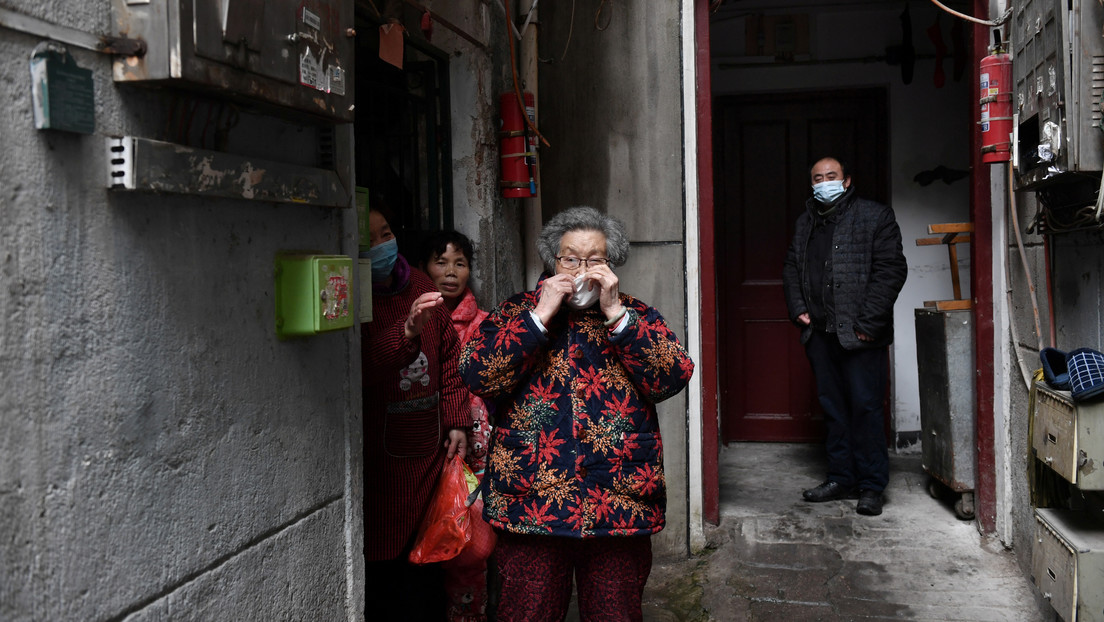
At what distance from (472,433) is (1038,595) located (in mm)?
2546

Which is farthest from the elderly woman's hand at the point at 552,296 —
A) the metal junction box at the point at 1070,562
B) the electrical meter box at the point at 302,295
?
the metal junction box at the point at 1070,562

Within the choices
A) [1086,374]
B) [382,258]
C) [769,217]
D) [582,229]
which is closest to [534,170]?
[382,258]

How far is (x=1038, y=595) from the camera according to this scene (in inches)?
153

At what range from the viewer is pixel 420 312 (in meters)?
2.83

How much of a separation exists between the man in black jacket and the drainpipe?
1709 millimetres

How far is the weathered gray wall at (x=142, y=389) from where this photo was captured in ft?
4.97

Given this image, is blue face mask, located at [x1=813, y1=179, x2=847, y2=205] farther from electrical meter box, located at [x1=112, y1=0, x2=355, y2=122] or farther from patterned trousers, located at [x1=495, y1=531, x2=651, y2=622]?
electrical meter box, located at [x1=112, y1=0, x2=355, y2=122]

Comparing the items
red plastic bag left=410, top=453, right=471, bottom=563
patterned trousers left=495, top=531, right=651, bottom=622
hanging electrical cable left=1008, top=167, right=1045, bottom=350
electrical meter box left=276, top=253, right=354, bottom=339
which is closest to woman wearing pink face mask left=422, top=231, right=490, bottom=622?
red plastic bag left=410, top=453, right=471, bottom=563

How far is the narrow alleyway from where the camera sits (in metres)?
3.92

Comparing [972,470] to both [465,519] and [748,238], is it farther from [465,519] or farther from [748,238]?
[465,519]

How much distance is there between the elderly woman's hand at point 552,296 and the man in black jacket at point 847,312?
293 cm

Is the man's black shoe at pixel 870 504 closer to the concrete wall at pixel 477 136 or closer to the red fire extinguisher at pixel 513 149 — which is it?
the concrete wall at pixel 477 136

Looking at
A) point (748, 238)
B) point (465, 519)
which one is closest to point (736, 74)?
point (748, 238)

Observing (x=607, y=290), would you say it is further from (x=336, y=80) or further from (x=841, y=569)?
(x=841, y=569)
